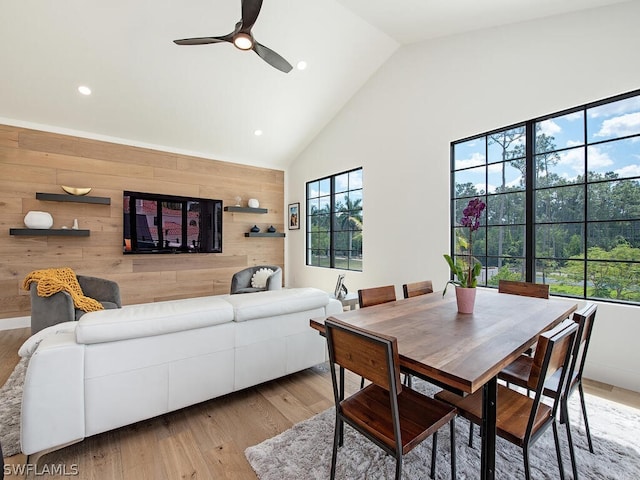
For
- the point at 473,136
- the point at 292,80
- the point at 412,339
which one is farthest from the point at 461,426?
the point at 292,80

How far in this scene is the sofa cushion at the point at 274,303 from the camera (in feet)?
6.79

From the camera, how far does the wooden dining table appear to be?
107 centimetres

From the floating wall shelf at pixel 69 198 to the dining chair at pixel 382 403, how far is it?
4.47m

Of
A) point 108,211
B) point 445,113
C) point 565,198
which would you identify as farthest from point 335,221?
point 108,211

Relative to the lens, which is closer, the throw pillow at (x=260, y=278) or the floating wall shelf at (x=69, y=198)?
the floating wall shelf at (x=69, y=198)

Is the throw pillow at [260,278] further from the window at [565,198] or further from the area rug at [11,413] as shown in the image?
the window at [565,198]

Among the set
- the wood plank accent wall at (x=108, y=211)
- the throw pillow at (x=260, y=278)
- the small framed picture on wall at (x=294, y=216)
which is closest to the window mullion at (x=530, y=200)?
the throw pillow at (x=260, y=278)

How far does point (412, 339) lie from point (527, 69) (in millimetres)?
3101

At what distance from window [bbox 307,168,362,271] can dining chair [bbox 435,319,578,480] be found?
3430 mm

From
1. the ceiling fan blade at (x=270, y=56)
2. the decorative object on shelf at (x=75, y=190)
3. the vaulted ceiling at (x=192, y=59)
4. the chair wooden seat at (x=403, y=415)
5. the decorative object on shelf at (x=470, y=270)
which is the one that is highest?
the vaulted ceiling at (x=192, y=59)

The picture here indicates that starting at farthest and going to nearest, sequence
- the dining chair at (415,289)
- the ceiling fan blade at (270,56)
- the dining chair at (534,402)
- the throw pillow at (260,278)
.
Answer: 1. the throw pillow at (260,278)
2. the ceiling fan blade at (270,56)
3. the dining chair at (415,289)
4. the dining chair at (534,402)

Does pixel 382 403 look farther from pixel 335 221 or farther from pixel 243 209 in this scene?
pixel 243 209

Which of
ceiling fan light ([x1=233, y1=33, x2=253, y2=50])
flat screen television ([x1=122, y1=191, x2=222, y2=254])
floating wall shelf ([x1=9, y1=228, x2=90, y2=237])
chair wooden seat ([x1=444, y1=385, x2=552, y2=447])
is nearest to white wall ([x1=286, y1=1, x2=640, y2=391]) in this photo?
chair wooden seat ([x1=444, y1=385, x2=552, y2=447])

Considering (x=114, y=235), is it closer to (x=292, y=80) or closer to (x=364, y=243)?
(x=292, y=80)
